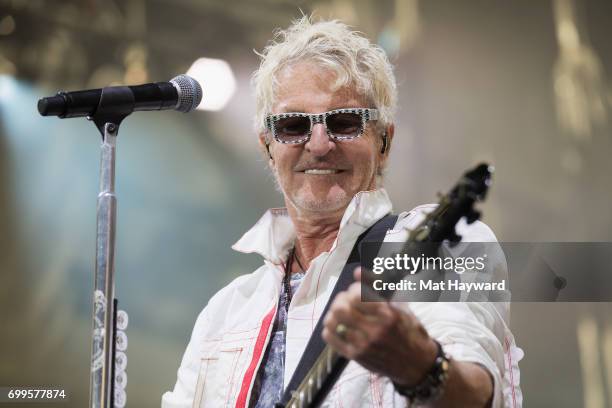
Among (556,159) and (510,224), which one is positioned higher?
(556,159)

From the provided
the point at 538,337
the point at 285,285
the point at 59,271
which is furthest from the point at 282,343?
the point at 59,271

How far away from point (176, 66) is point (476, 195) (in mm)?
2904

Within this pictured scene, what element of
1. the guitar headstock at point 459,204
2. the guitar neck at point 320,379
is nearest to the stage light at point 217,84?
the guitar neck at point 320,379

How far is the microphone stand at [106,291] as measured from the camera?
139 centimetres

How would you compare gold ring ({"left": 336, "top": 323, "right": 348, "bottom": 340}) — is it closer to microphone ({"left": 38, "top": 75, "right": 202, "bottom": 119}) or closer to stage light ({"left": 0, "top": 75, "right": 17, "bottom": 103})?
microphone ({"left": 38, "top": 75, "right": 202, "bottom": 119})

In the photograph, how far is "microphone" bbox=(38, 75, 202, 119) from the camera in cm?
145

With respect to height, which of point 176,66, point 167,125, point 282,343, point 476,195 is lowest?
point 282,343

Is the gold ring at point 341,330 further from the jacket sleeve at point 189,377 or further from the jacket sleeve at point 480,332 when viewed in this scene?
the jacket sleeve at point 189,377

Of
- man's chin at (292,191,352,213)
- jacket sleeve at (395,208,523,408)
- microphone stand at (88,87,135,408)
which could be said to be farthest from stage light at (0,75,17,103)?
jacket sleeve at (395,208,523,408)

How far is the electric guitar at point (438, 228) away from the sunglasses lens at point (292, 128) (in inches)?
28.9

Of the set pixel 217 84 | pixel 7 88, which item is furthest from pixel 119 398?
pixel 7 88

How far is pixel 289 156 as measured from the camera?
6.43 feet

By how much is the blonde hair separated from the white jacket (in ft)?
0.98

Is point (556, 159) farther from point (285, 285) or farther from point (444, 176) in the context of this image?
point (285, 285)
